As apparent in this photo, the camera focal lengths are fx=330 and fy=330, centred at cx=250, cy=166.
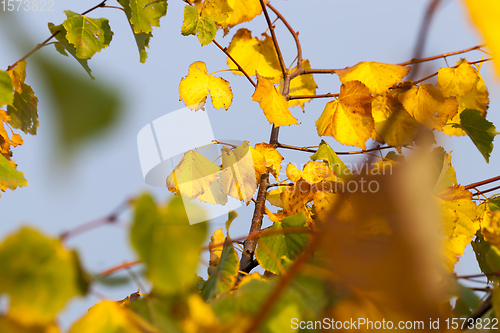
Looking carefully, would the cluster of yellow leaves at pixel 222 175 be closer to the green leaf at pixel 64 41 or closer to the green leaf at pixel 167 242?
the green leaf at pixel 64 41

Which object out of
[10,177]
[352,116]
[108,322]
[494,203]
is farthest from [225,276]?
[494,203]

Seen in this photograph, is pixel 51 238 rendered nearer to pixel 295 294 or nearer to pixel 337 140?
pixel 295 294

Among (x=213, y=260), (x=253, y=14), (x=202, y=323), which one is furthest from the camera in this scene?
(x=253, y=14)

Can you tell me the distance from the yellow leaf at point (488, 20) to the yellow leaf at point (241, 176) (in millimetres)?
381

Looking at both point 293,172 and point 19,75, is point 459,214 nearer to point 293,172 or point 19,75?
point 293,172

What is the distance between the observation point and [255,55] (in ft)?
1.91

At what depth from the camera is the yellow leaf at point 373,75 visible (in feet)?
1.51

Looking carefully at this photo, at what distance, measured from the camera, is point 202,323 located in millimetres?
122

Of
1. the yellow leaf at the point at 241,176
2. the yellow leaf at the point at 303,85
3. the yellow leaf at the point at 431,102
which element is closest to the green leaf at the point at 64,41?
the yellow leaf at the point at 241,176

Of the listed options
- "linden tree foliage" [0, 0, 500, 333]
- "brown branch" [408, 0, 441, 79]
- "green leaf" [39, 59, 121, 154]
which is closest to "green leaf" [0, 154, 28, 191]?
"linden tree foliage" [0, 0, 500, 333]

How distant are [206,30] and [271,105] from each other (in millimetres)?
143

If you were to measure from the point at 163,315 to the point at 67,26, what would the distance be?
0.44m

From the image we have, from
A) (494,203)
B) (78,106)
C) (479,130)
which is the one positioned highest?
(78,106)

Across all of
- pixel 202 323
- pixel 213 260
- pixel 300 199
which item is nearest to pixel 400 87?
pixel 300 199
